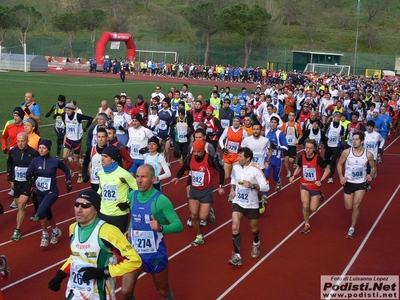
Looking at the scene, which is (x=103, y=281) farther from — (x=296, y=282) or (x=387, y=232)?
(x=387, y=232)

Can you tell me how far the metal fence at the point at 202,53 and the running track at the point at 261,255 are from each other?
59.2 meters

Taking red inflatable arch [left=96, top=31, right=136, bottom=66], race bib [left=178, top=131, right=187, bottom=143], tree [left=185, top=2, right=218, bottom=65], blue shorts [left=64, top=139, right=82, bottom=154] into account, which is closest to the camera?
blue shorts [left=64, top=139, right=82, bottom=154]

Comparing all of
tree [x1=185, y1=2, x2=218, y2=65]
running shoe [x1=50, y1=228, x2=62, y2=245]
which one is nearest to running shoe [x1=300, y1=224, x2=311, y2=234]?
running shoe [x1=50, y1=228, x2=62, y2=245]

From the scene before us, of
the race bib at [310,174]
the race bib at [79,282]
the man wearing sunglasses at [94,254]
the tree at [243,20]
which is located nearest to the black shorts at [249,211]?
the race bib at [310,174]

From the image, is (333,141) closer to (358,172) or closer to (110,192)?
(358,172)

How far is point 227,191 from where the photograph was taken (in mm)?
14688

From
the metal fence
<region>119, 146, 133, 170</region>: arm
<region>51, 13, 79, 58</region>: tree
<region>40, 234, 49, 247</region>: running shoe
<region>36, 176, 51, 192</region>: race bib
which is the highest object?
<region>51, 13, 79, 58</region>: tree

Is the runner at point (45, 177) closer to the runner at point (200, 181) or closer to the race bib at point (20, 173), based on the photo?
the race bib at point (20, 173)

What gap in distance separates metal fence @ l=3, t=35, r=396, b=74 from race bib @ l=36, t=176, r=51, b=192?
62.4 meters

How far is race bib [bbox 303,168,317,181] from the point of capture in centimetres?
1112

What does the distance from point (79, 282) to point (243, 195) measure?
4426 millimetres

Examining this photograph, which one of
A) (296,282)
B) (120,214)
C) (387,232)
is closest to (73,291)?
(120,214)

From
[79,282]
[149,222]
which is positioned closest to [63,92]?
[149,222]

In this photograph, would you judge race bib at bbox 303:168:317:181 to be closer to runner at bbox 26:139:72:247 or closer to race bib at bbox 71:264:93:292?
runner at bbox 26:139:72:247
